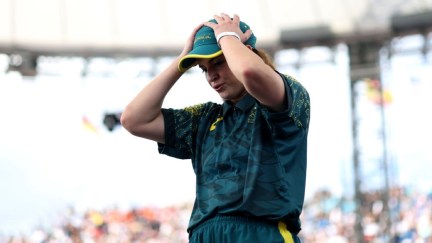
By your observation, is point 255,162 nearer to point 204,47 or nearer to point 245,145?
point 245,145

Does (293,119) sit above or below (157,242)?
above

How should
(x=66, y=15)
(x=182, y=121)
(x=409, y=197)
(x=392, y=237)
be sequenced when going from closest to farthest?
(x=182, y=121), (x=392, y=237), (x=66, y=15), (x=409, y=197)

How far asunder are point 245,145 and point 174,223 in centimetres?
1440

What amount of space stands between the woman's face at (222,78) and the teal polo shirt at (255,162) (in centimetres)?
3

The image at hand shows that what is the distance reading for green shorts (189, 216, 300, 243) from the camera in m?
1.86

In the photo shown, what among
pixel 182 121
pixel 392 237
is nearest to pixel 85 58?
pixel 392 237

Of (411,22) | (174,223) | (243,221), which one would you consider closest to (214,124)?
(243,221)

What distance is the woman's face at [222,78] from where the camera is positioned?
196cm

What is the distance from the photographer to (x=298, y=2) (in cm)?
1143

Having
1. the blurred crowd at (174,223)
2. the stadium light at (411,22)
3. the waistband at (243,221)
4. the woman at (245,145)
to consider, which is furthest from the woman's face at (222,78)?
the blurred crowd at (174,223)

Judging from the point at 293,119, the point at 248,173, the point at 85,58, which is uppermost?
the point at 85,58

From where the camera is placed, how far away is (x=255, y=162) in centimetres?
188

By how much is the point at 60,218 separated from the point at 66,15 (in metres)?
6.65

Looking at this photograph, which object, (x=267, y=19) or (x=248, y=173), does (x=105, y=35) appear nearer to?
(x=267, y=19)
